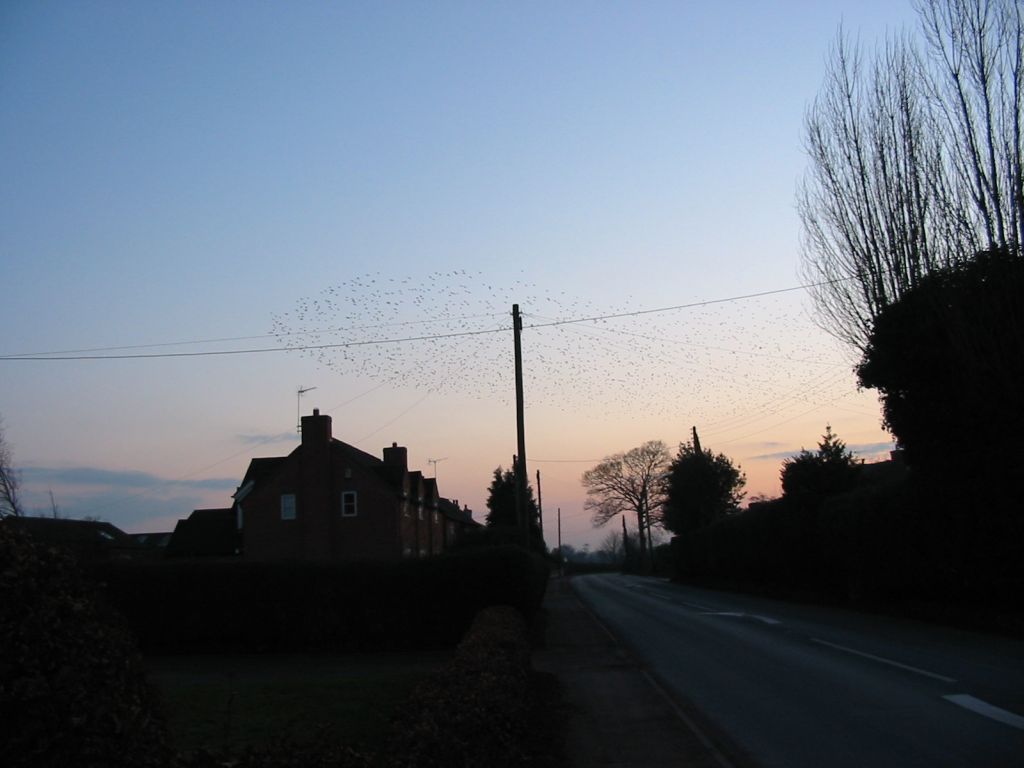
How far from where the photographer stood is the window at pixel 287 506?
43.6 m

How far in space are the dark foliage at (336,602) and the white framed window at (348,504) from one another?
20821 mm

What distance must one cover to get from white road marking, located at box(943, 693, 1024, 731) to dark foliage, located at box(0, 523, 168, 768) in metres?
8.62

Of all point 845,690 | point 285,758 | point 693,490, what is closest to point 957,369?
point 845,690

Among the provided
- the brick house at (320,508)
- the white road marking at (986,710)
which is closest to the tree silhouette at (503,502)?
the brick house at (320,508)

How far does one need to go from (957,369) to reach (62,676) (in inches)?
855

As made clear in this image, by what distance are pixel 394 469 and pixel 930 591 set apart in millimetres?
28337

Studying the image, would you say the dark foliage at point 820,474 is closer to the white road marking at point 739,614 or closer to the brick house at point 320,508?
the white road marking at point 739,614

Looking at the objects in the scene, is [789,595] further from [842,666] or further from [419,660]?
[842,666]

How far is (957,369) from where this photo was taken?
21469mm

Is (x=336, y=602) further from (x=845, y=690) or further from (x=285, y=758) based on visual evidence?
(x=285, y=758)

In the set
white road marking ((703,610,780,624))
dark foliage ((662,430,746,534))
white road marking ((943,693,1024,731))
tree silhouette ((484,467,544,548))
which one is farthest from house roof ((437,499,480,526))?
white road marking ((943,693,1024,731))

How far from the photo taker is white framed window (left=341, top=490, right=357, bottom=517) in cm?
4362

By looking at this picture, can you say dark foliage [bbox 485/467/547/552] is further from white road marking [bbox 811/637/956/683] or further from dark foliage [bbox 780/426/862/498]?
white road marking [bbox 811/637/956/683]

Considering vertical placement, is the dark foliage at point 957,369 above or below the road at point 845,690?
above
